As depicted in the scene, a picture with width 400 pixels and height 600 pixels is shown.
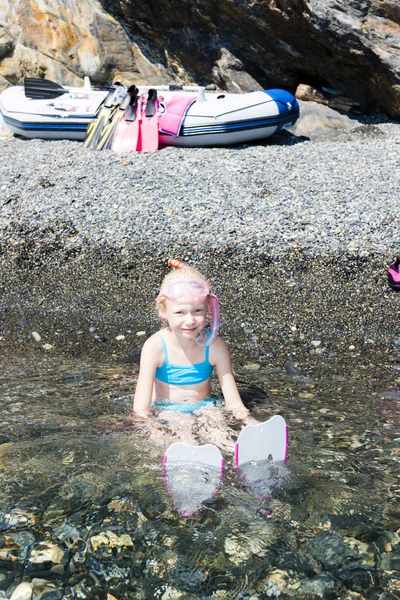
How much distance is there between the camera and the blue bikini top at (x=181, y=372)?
15.5ft

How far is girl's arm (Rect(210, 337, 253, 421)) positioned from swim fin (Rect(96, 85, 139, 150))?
747cm

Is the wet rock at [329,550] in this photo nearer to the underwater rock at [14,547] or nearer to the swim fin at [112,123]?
the underwater rock at [14,547]

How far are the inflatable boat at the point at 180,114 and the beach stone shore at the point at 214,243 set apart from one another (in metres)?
0.42

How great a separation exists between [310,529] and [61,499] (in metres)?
1.34

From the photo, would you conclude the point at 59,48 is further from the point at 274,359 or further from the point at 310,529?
the point at 310,529

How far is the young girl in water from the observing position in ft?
14.8

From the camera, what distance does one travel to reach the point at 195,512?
3615 millimetres

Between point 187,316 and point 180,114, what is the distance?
786cm

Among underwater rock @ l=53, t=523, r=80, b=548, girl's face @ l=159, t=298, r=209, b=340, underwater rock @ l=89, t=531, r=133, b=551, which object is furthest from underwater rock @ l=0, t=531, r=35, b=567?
girl's face @ l=159, t=298, r=209, b=340

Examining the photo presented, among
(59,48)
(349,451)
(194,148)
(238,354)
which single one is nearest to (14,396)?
(238,354)

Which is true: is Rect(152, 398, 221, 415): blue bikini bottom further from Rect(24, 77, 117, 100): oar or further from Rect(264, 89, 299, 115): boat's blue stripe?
Rect(24, 77, 117, 100): oar

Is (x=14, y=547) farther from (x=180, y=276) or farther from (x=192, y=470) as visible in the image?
(x=180, y=276)

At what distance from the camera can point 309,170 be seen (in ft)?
33.4

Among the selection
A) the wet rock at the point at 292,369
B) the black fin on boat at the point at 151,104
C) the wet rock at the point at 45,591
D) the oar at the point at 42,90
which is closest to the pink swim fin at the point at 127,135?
the black fin on boat at the point at 151,104
